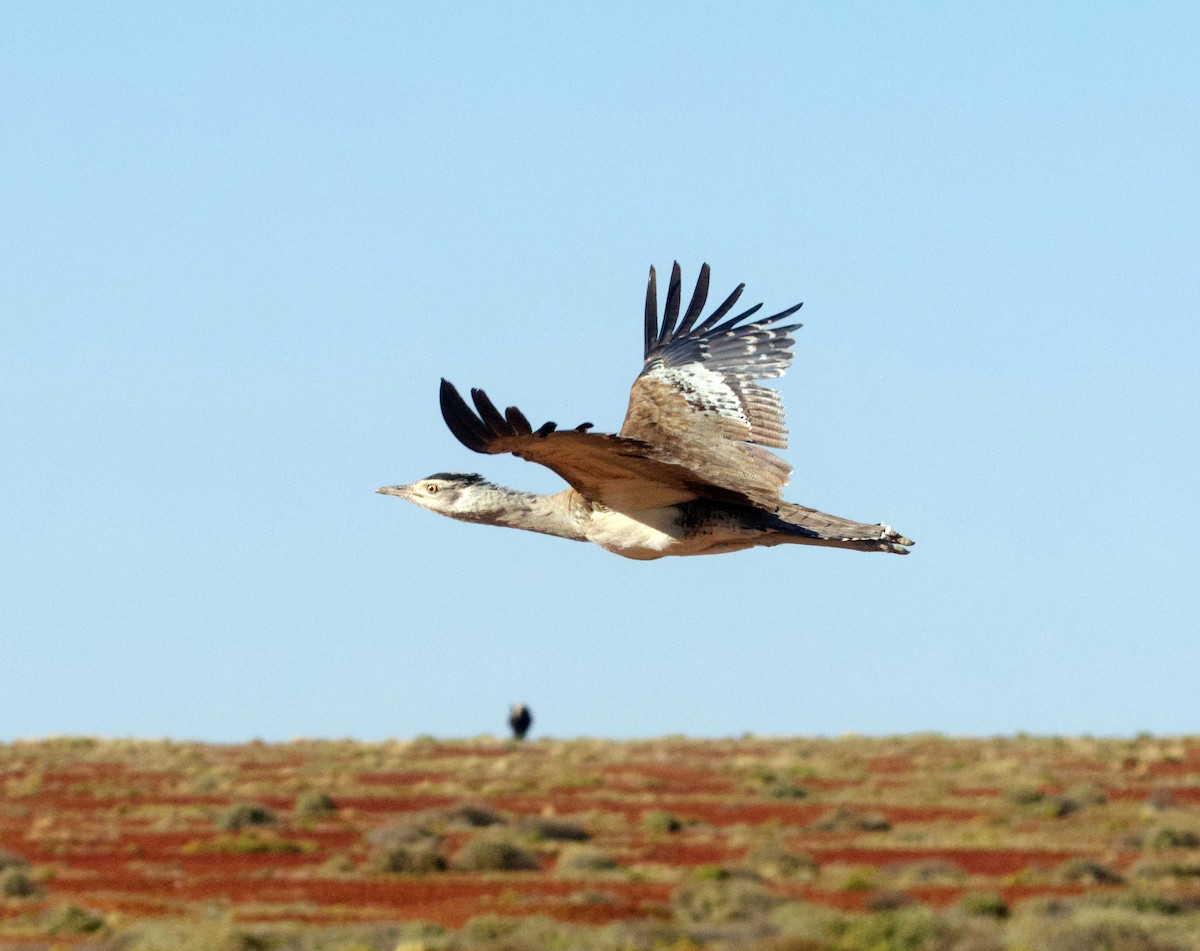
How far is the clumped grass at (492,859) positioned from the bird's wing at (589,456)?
1701 centimetres

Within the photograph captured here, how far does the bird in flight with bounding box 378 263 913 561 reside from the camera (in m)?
13.5

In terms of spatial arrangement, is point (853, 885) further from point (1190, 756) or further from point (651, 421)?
point (1190, 756)

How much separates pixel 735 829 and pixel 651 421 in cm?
2230

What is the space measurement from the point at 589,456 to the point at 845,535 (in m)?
2.18

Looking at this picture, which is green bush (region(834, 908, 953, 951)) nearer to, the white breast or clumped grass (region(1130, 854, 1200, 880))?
clumped grass (region(1130, 854, 1200, 880))

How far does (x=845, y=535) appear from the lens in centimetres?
1461

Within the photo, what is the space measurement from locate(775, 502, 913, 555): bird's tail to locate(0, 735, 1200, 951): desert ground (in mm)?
7949

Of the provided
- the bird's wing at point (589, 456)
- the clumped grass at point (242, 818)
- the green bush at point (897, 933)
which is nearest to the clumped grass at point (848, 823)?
the clumped grass at point (242, 818)

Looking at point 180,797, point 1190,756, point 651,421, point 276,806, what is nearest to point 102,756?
point 180,797

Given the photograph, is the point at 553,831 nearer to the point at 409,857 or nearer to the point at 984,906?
the point at 409,857

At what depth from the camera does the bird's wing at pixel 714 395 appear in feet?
52.7

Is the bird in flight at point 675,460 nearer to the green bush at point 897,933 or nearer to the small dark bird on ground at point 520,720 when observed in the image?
the green bush at point 897,933

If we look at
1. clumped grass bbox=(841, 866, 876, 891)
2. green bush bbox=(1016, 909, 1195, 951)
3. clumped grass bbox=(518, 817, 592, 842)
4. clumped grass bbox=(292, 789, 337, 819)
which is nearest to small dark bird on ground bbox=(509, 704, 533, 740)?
clumped grass bbox=(292, 789, 337, 819)

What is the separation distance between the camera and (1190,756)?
54.2 meters
